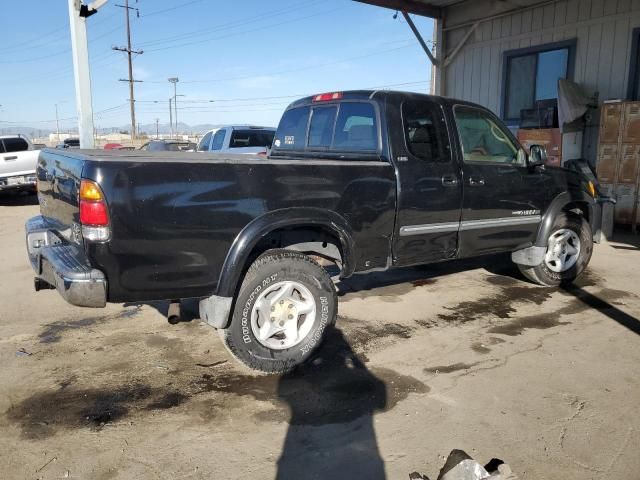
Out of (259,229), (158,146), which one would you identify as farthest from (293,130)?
(158,146)

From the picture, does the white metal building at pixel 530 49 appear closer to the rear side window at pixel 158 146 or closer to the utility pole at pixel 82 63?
the utility pole at pixel 82 63

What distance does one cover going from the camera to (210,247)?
3.26 meters

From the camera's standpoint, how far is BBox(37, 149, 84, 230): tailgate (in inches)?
123

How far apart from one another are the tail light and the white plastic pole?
5.66 metres

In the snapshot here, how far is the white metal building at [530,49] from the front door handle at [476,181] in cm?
701

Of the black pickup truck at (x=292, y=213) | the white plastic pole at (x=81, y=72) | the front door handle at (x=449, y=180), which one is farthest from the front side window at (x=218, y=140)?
the front door handle at (x=449, y=180)

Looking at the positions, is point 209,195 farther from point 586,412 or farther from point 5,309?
point 5,309

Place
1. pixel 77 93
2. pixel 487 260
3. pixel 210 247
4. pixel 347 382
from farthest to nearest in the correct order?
pixel 77 93
pixel 487 260
pixel 347 382
pixel 210 247

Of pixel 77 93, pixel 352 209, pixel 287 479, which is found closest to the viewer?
pixel 287 479

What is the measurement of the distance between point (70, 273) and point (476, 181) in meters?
3.41

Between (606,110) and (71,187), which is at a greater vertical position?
(606,110)

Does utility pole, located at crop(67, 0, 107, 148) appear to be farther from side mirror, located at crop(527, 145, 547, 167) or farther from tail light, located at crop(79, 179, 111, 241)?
side mirror, located at crop(527, 145, 547, 167)

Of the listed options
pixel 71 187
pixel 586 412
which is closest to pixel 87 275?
pixel 71 187

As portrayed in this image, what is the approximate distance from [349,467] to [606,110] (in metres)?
9.26
